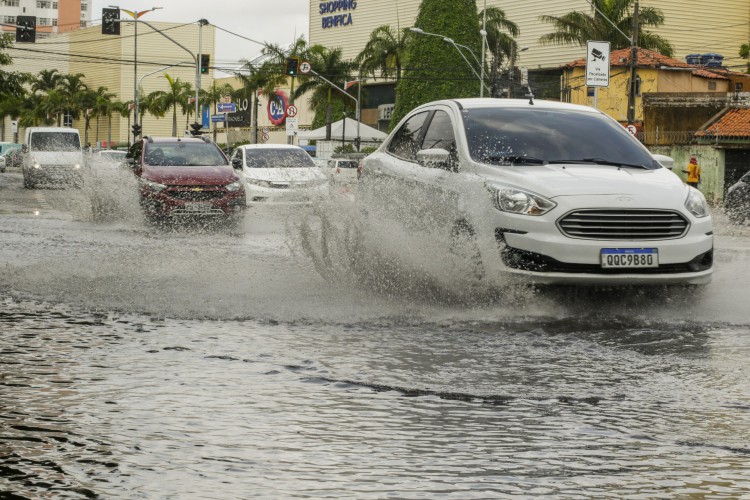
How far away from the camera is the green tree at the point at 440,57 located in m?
69.4

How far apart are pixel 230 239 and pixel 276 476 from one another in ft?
42.8

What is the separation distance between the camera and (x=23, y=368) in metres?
6.75

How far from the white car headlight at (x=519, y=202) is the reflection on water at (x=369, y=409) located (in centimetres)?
93

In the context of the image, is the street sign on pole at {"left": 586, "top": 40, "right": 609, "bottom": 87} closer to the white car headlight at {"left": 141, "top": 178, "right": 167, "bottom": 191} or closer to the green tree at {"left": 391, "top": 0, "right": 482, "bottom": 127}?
the white car headlight at {"left": 141, "top": 178, "right": 167, "bottom": 191}

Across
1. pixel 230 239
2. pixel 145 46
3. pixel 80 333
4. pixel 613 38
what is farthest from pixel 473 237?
pixel 145 46

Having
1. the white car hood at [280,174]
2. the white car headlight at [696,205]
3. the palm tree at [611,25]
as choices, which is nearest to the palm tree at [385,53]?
the palm tree at [611,25]

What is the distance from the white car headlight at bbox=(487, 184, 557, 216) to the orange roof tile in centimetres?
3913

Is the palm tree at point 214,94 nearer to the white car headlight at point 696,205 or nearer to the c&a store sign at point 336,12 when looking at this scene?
the c&a store sign at point 336,12

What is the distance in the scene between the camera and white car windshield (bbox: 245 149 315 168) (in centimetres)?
2605

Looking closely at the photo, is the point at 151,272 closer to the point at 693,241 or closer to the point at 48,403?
the point at 693,241

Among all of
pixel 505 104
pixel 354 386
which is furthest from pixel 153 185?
pixel 354 386

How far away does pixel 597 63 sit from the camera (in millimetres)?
37031

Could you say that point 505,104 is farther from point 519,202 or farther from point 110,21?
point 110,21

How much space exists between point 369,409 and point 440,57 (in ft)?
220
